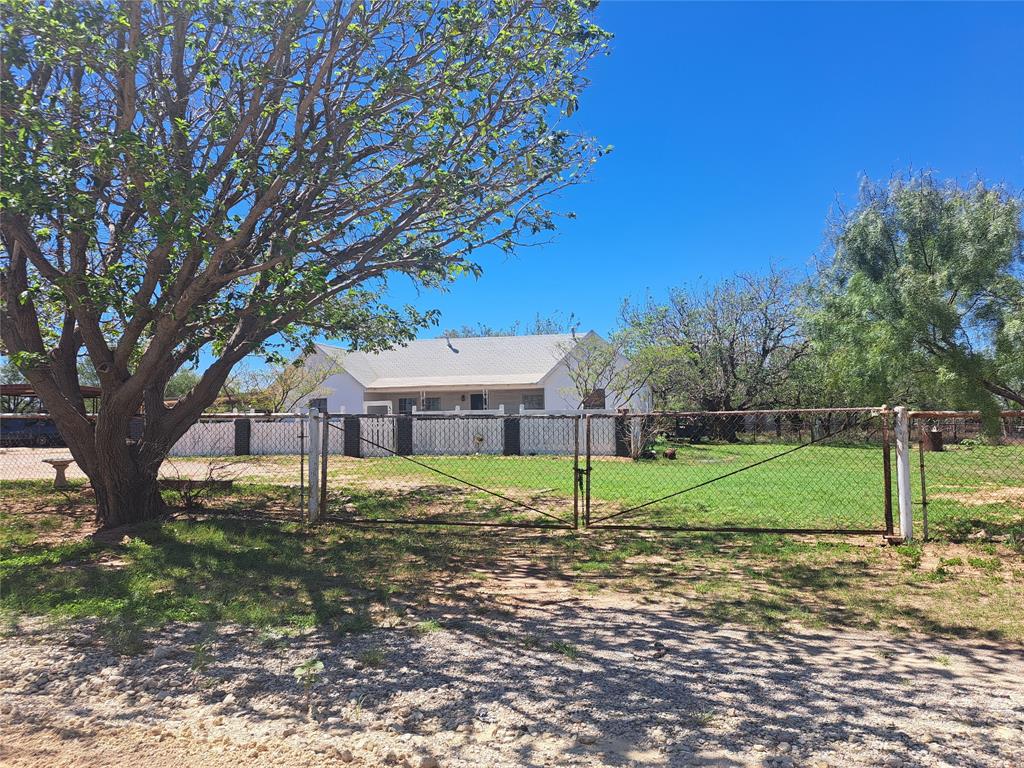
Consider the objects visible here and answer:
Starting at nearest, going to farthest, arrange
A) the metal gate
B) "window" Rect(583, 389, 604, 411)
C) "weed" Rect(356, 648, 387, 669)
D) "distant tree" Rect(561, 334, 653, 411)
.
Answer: "weed" Rect(356, 648, 387, 669) < the metal gate < "distant tree" Rect(561, 334, 653, 411) < "window" Rect(583, 389, 604, 411)

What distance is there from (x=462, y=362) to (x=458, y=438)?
8405 millimetres

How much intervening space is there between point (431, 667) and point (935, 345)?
7.31 meters

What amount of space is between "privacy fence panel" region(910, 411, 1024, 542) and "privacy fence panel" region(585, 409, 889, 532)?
0.65 meters

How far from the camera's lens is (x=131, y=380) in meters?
8.55

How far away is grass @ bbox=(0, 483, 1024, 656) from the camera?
545cm

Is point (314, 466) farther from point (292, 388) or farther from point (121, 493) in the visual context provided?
point (292, 388)

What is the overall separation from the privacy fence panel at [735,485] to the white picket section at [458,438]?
11.3ft

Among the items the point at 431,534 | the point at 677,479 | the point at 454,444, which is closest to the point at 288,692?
the point at 431,534

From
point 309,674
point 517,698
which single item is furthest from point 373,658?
point 517,698

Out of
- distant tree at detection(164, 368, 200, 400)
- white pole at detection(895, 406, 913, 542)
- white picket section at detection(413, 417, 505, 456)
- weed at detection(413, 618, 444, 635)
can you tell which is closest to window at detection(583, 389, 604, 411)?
white picket section at detection(413, 417, 505, 456)

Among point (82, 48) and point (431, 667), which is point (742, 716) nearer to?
point (431, 667)

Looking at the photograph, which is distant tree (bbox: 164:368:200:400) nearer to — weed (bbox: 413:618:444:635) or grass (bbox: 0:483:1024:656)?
grass (bbox: 0:483:1024:656)

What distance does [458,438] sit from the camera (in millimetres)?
24625

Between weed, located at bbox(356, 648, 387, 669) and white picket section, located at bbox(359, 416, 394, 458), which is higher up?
white picket section, located at bbox(359, 416, 394, 458)
